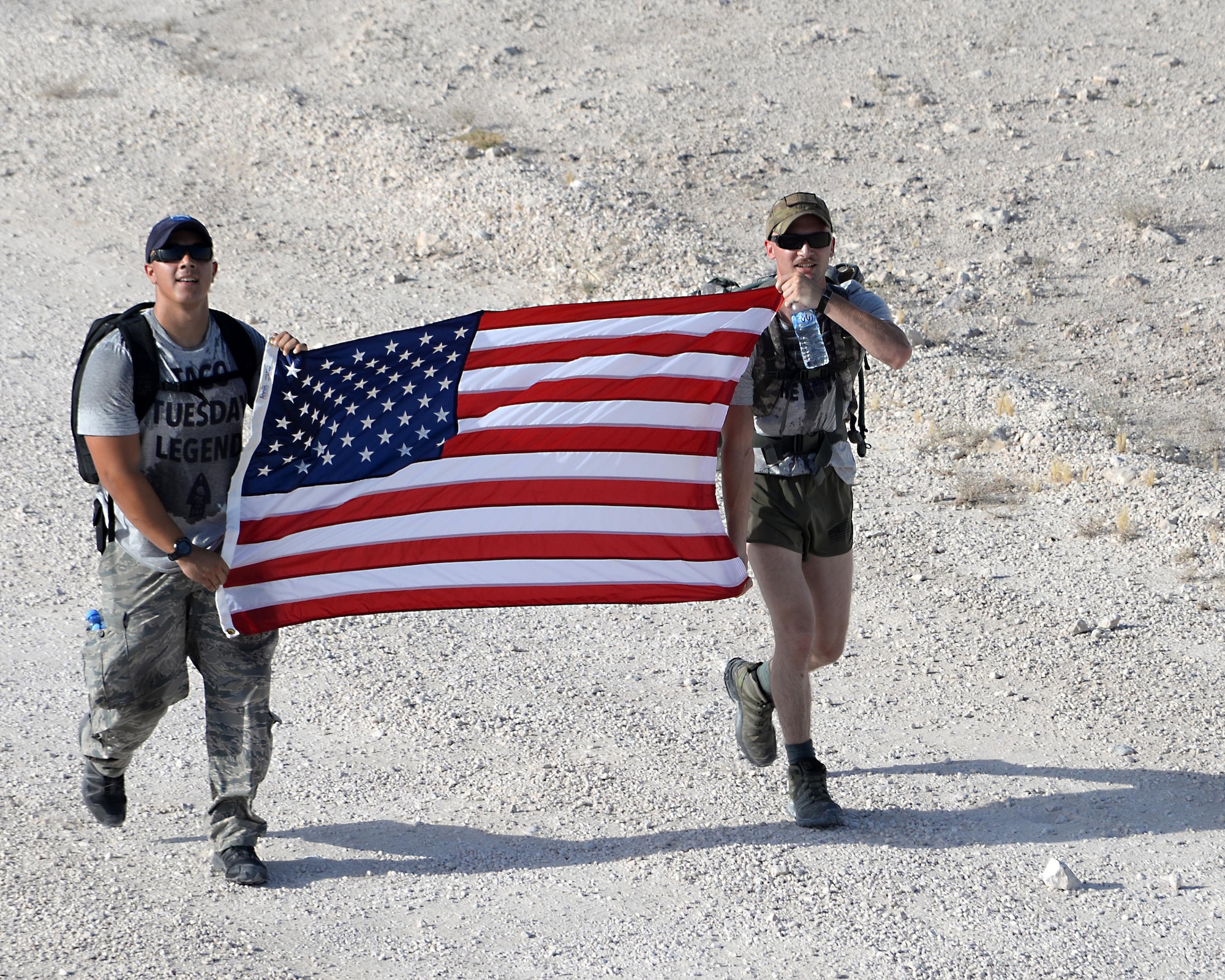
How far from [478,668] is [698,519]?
2.02m

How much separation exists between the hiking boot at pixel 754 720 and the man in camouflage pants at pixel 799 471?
5.4 inches

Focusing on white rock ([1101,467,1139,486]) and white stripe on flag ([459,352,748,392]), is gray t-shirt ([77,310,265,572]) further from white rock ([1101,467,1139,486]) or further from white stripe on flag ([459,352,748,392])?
white rock ([1101,467,1139,486])

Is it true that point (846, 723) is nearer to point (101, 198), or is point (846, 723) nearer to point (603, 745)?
point (603, 745)

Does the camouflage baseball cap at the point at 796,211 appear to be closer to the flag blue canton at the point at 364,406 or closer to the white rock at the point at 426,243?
the flag blue canton at the point at 364,406

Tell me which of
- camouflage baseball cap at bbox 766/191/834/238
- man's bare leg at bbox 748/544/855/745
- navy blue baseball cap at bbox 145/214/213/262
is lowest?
man's bare leg at bbox 748/544/855/745

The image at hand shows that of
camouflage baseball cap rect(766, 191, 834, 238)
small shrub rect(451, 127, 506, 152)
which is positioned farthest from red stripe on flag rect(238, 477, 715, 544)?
small shrub rect(451, 127, 506, 152)

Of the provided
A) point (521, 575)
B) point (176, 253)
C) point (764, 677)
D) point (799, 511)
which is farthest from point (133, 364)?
point (764, 677)

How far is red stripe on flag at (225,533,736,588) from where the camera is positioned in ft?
17.4

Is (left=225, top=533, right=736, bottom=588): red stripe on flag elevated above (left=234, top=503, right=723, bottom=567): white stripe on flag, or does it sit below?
below

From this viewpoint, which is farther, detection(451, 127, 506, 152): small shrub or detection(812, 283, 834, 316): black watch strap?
detection(451, 127, 506, 152): small shrub

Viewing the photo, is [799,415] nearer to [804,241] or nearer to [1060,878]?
[804,241]

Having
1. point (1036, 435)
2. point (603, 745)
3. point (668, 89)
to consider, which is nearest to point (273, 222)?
point (668, 89)

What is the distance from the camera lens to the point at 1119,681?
689 cm

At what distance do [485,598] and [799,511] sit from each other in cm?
127
